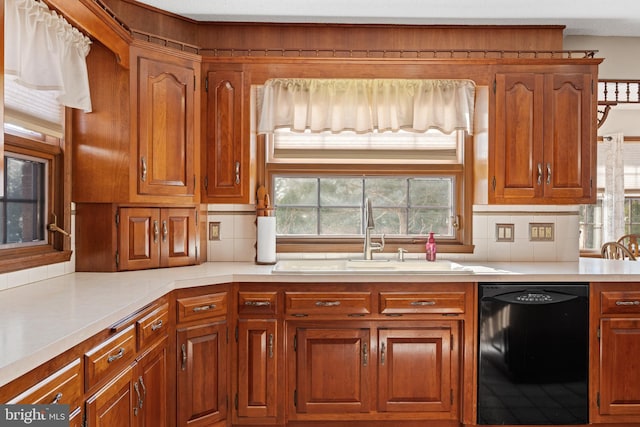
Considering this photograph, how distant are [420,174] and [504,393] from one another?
1429 millimetres

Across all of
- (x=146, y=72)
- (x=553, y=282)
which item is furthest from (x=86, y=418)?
(x=553, y=282)

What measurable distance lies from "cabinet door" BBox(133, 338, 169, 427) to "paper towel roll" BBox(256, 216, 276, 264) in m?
0.87

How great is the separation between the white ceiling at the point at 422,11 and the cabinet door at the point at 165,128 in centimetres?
49

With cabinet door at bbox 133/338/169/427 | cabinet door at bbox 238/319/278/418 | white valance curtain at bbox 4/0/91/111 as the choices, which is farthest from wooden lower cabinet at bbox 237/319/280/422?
white valance curtain at bbox 4/0/91/111

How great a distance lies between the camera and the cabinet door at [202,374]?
2.36m

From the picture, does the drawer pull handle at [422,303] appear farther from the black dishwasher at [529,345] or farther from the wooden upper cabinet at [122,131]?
the wooden upper cabinet at [122,131]

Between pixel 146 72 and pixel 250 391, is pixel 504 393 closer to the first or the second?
pixel 250 391

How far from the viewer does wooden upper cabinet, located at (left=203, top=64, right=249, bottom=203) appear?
9.40ft

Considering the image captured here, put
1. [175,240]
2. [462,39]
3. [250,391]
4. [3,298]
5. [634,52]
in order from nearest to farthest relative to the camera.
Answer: [3,298] → [250,391] → [175,240] → [462,39] → [634,52]

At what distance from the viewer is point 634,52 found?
340cm

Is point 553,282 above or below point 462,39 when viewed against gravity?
below

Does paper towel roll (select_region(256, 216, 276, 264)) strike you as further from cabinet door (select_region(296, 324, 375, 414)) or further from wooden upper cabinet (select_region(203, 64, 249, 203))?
cabinet door (select_region(296, 324, 375, 414))

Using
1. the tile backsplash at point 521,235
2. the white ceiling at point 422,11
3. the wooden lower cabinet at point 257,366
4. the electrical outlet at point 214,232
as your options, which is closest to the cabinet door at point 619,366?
the tile backsplash at point 521,235

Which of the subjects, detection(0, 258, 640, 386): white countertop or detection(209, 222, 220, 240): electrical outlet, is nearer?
detection(0, 258, 640, 386): white countertop
